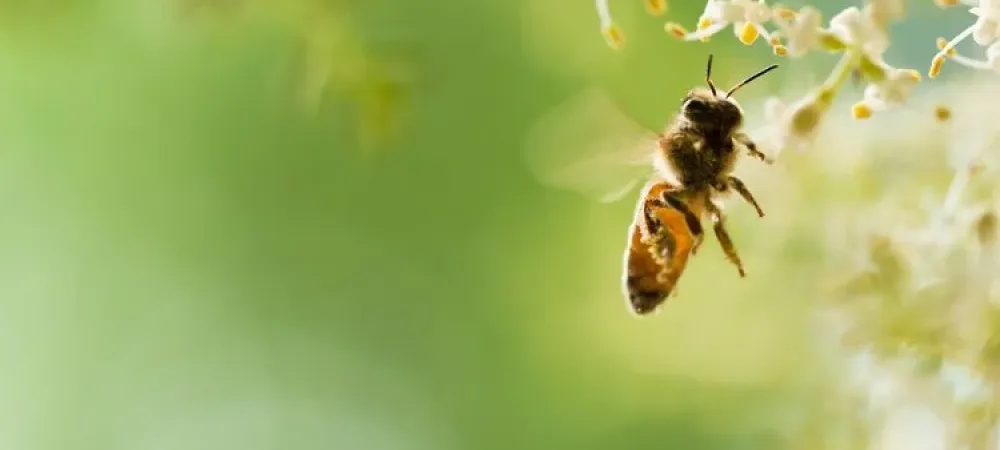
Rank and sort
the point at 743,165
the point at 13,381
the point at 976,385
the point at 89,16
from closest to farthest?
the point at 976,385, the point at 743,165, the point at 89,16, the point at 13,381

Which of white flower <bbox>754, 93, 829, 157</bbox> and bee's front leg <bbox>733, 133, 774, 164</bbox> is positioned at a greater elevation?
bee's front leg <bbox>733, 133, 774, 164</bbox>

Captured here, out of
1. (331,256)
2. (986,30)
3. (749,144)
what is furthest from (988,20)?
(331,256)

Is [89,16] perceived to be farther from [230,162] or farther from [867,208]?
[867,208]

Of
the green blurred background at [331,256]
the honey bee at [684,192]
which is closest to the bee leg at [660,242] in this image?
the honey bee at [684,192]

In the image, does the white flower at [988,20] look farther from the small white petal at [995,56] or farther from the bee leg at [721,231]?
the bee leg at [721,231]

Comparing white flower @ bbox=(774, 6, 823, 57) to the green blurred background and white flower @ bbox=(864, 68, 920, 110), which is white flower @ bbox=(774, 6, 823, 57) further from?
the green blurred background

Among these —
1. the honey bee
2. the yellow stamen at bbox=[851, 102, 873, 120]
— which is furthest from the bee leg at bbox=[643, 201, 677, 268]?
the yellow stamen at bbox=[851, 102, 873, 120]

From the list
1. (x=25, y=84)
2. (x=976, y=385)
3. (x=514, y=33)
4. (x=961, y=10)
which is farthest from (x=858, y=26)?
(x=25, y=84)

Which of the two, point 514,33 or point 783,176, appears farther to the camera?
point 514,33
